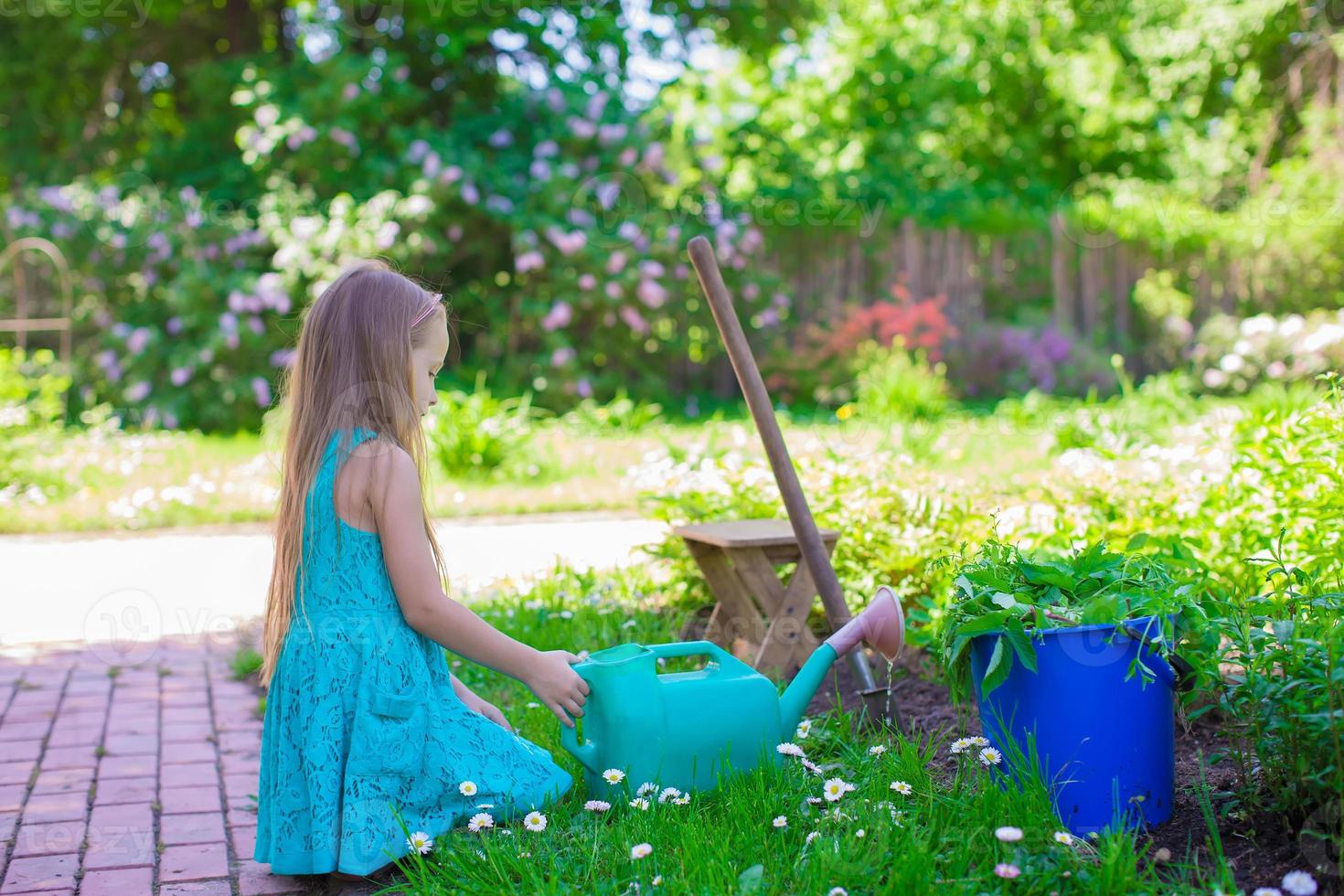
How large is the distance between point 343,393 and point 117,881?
990 mm

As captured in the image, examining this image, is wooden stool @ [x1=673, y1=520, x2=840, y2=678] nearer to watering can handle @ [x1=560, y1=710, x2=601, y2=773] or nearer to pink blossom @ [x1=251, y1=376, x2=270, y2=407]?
watering can handle @ [x1=560, y1=710, x2=601, y2=773]

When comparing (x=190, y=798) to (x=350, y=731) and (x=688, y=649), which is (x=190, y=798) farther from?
(x=688, y=649)

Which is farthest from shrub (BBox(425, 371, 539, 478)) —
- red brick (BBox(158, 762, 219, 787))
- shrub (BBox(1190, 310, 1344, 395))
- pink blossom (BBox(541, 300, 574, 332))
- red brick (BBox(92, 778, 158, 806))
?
shrub (BBox(1190, 310, 1344, 395))

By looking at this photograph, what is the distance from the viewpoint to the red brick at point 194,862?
2.26 metres

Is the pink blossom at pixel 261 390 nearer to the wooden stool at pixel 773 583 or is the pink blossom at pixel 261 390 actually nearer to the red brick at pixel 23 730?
the red brick at pixel 23 730

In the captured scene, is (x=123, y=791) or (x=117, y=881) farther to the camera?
(x=123, y=791)

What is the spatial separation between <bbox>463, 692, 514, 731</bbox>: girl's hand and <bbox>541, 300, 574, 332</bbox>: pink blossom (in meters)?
6.63

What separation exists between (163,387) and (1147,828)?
27.6 ft

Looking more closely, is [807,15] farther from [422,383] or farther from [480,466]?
[422,383]

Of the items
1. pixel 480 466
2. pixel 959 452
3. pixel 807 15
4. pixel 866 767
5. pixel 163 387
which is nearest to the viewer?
pixel 866 767

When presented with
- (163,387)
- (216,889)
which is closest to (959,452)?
(216,889)

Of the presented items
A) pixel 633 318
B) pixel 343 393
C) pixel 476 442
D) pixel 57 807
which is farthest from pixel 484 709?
pixel 633 318

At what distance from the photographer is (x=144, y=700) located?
3.44 m

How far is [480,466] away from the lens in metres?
6.73
